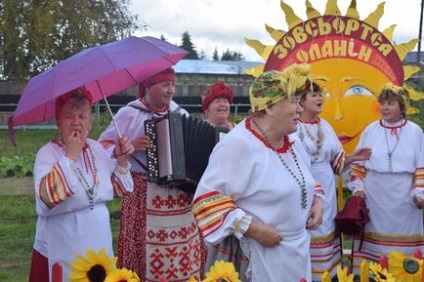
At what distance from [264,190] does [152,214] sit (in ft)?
5.43

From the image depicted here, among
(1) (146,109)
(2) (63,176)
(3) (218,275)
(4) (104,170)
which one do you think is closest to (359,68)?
(1) (146,109)

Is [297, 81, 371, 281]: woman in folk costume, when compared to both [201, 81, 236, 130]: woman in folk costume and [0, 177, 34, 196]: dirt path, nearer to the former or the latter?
[201, 81, 236, 130]: woman in folk costume

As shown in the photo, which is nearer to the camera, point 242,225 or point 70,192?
point 242,225

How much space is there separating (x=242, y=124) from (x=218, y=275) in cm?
109

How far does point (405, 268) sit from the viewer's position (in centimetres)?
257

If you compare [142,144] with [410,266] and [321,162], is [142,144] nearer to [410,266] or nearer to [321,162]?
[321,162]

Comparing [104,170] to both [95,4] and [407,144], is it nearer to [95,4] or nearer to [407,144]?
[407,144]

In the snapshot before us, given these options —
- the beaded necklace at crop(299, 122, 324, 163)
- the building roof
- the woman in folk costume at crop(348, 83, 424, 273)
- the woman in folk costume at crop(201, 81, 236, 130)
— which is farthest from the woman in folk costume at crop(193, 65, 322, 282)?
the building roof

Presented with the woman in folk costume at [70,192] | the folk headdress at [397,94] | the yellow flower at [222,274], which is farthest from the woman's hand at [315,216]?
the folk headdress at [397,94]

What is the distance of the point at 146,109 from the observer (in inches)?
180

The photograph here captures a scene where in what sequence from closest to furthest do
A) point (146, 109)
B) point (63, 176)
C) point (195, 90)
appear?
1. point (63, 176)
2. point (146, 109)
3. point (195, 90)

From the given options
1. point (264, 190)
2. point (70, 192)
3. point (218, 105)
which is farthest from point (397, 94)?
point (70, 192)

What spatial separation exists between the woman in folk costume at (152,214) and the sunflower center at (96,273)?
1.95 m

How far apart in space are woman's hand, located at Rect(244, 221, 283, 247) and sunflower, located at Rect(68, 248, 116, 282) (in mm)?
733
